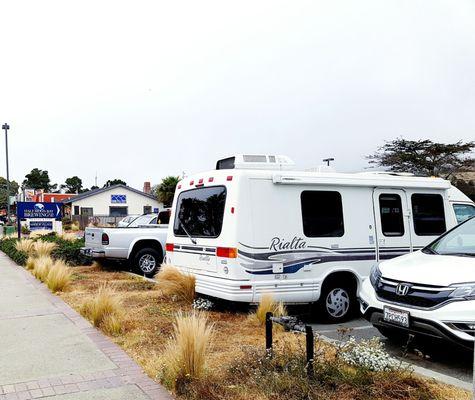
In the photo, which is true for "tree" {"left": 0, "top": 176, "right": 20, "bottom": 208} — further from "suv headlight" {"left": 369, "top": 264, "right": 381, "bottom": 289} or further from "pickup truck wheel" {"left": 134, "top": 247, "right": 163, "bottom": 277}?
"suv headlight" {"left": 369, "top": 264, "right": 381, "bottom": 289}

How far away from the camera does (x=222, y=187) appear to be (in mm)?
7883

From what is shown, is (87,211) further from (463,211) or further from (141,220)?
(463,211)

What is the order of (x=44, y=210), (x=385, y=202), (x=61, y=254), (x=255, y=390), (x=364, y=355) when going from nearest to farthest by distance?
(x=255, y=390) → (x=364, y=355) → (x=385, y=202) → (x=61, y=254) → (x=44, y=210)

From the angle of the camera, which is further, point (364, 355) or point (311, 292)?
point (311, 292)

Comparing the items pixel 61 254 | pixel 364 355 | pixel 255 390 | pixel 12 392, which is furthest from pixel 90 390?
pixel 61 254

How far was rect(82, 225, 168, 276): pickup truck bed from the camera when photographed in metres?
13.5

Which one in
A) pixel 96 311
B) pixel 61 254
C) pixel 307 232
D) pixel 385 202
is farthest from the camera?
pixel 61 254

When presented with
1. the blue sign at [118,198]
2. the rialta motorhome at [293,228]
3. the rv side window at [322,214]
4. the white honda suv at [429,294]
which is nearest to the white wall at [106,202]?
the blue sign at [118,198]

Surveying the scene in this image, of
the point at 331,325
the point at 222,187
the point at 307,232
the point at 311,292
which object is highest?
the point at 222,187

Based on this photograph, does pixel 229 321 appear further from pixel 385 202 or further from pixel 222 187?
pixel 385 202

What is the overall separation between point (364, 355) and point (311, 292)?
10.3 ft

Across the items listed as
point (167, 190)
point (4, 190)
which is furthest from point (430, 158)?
point (4, 190)

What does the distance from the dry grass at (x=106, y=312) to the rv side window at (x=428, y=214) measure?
198 inches

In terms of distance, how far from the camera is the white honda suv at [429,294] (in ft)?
17.1
